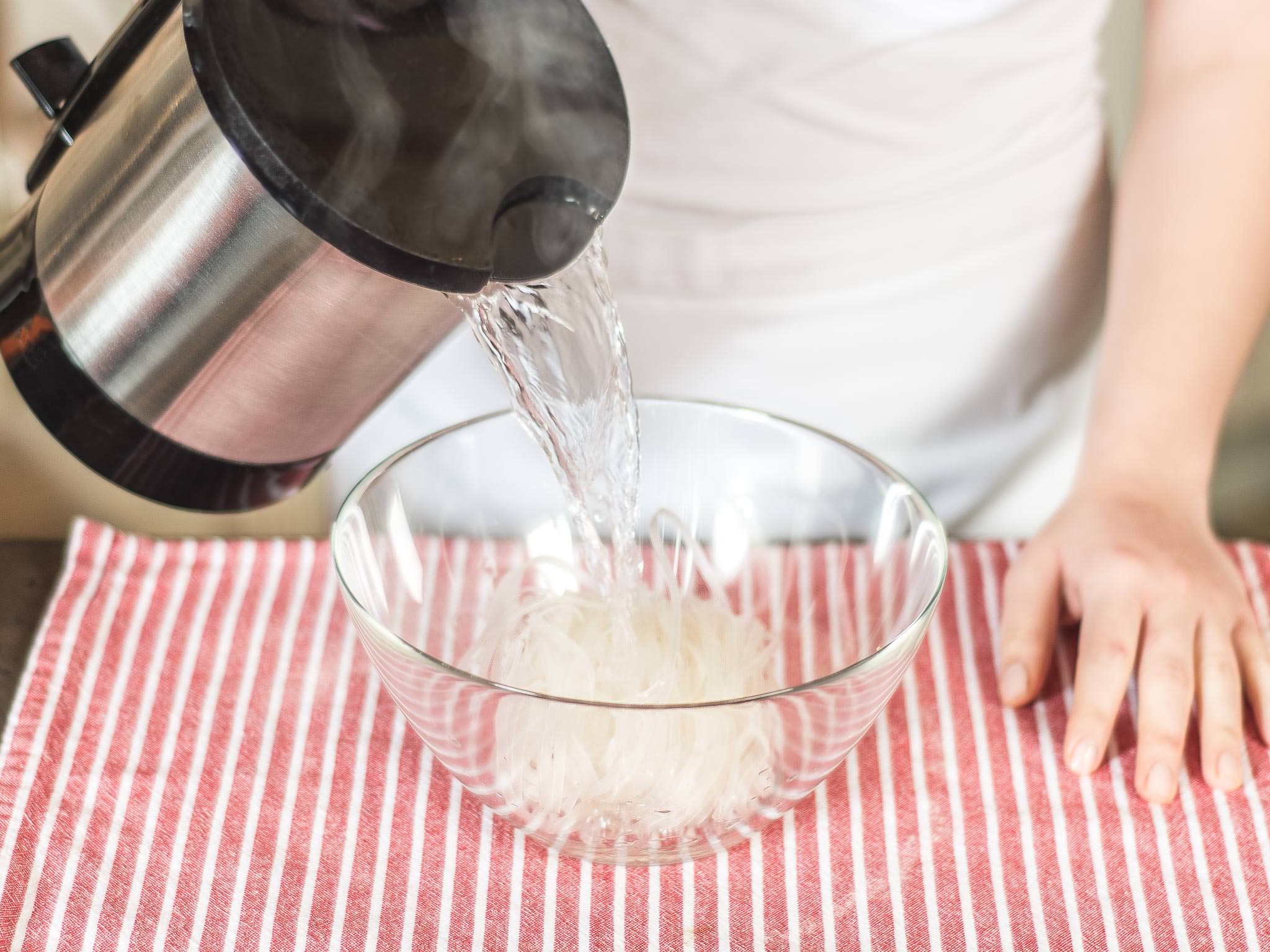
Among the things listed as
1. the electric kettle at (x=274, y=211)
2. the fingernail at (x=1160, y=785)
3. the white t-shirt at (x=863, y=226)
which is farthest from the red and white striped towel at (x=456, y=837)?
the white t-shirt at (x=863, y=226)

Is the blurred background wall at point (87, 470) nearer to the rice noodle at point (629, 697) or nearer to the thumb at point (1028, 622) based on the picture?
the rice noodle at point (629, 697)

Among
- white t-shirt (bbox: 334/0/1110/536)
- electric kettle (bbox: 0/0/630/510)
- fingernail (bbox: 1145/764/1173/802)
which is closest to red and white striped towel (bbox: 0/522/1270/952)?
fingernail (bbox: 1145/764/1173/802)

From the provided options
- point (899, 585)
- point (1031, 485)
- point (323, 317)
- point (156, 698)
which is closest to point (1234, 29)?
point (1031, 485)

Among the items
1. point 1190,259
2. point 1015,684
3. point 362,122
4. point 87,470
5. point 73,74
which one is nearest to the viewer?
point 362,122

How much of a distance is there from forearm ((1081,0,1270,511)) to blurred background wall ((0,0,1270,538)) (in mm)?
531

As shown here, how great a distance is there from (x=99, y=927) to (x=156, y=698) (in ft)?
0.53

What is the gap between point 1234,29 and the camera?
85 cm

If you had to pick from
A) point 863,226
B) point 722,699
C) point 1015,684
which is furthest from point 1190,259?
point 722,699

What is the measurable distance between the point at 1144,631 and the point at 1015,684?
79 mm

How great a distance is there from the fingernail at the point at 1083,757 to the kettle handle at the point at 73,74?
21.6 inches

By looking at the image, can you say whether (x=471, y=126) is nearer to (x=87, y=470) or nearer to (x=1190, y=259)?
(x=1190, y=259)

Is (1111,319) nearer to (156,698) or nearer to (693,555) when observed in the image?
(693,555)

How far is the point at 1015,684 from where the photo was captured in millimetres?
668

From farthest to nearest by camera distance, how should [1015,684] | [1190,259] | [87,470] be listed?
[87,470] → [1190,259] → [1015,684]
